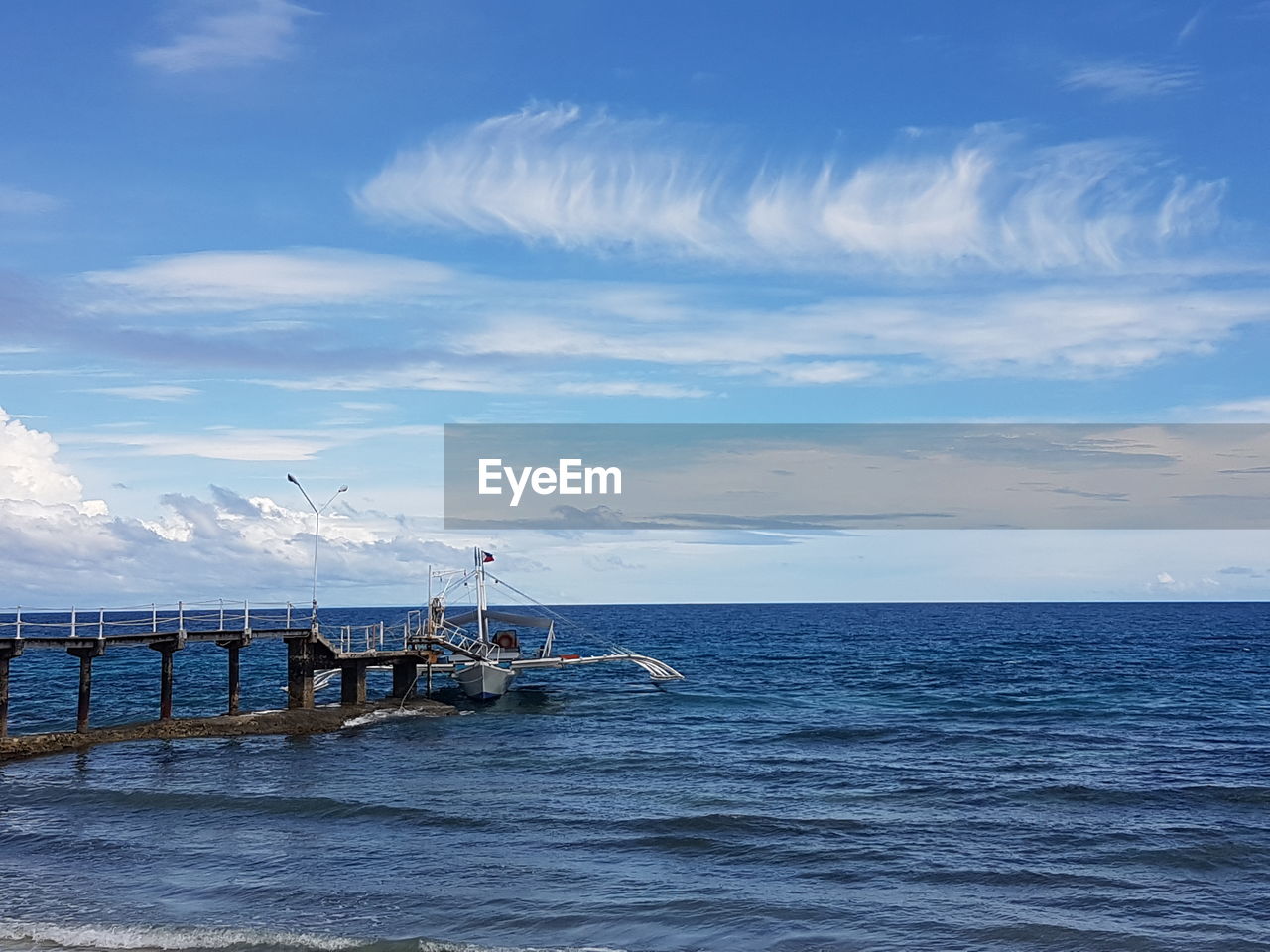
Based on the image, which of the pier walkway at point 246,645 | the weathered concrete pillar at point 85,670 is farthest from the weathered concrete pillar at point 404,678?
the weathered concrete pillar at point 85,670

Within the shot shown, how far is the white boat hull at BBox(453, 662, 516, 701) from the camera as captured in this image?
59062 mm

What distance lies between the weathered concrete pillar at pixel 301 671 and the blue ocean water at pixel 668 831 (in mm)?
3073

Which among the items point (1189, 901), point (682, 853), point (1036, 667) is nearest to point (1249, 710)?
point (1036, 667)

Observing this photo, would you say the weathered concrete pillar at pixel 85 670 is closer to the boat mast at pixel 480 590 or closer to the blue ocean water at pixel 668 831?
the blue ocean water at pixel 668 831

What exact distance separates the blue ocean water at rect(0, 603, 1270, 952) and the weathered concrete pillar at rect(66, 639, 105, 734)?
2.39 meters

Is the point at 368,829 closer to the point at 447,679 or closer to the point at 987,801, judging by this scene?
the point at 987,801

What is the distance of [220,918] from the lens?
2366cm

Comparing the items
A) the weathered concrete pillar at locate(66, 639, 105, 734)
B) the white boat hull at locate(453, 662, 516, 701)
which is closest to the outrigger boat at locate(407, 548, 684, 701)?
the white boat hull at locate(453, 662, 516, 701)

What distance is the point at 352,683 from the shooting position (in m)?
54.0

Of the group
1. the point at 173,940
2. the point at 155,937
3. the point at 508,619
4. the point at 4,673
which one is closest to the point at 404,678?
the point at 508,619

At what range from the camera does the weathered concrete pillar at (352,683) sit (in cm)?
5369

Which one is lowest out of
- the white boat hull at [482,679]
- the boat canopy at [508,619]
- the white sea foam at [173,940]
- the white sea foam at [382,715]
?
the white sea foam at [173,940]

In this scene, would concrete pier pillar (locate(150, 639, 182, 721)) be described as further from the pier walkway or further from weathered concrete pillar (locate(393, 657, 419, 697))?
weathered concrete pillar (locate(393, 657, 419, 697))

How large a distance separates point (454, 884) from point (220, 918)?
16.8 ft
